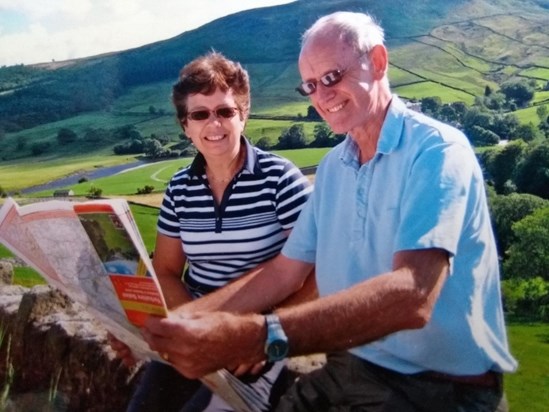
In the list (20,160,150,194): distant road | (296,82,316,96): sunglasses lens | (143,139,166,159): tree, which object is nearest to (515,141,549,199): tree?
(143,139,166,159): tree

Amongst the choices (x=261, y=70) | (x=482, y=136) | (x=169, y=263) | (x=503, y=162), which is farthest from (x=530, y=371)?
(x=261, y=70)

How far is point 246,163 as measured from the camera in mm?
2754

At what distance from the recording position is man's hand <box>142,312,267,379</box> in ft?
5.26

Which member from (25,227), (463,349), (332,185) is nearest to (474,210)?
(463,349)

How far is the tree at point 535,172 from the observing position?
4309 centimetres

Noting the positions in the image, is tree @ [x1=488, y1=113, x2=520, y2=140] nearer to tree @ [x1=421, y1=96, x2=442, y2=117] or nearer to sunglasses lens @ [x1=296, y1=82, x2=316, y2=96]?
tree @ [x1=421, y1=96, x2=442, y2=117]

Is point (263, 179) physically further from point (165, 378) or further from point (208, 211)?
point (165, 378)

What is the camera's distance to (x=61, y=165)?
2889 centimetres

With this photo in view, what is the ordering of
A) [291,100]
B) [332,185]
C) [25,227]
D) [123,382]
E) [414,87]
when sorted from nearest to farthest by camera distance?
[25,227], [332,185], [123,382], [291,100], [414,87]

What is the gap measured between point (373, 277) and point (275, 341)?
0.29 m

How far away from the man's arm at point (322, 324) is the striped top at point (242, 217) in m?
1.03

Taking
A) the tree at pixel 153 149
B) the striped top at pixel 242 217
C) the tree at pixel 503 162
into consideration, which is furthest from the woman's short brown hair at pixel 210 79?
the tree at pixel 503 162

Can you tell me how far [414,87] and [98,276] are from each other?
4287cm

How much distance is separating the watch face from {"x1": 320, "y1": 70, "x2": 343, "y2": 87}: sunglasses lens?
0.91 m
